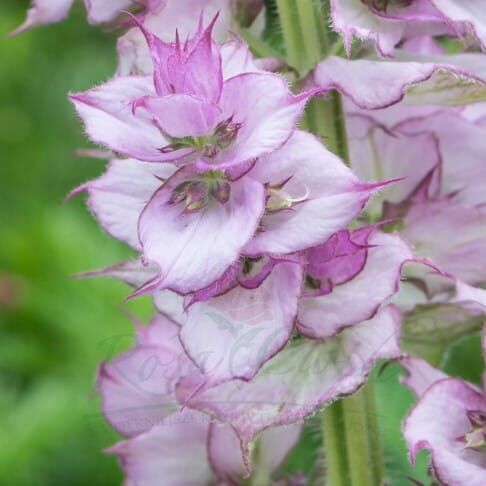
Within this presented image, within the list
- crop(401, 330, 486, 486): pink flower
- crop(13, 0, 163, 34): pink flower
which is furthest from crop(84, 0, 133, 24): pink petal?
crop(401, 330, 486, 486): pink flower

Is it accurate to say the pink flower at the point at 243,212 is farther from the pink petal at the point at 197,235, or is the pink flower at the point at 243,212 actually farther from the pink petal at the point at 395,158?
the pink petal at the point at 395,158

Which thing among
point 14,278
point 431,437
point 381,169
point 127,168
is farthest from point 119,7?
point 14,278

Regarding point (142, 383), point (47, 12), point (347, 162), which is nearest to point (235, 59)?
point (347, 162)

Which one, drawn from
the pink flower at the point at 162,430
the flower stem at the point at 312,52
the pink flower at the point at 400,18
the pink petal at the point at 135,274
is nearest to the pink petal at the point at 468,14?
the pink flower at the point at 400,18

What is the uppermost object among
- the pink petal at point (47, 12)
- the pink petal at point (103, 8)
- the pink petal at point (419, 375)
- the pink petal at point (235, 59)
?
the pink petal at point (235, 59)

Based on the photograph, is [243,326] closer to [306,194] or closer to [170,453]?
[306,194]

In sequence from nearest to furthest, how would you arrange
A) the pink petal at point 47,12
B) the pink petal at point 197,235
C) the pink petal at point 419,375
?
the pink petal at point 197,235
the pink petal at point 419,375
the pink petal at point 47,12
